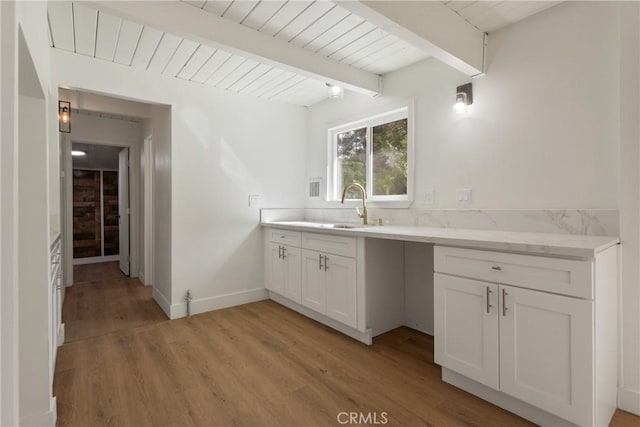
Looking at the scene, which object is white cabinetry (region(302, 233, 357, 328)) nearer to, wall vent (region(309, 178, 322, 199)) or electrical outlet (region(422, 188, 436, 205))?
electrical outlet (region(422, 188, 436, 205))

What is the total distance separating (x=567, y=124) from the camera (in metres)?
1.94

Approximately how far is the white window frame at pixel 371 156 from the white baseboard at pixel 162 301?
78.5 inches

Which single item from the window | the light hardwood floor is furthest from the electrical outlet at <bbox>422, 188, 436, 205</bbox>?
the light hardwood floor

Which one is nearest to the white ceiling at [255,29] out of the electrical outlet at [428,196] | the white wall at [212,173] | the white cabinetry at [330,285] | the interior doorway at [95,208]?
the white wall at [212,173]

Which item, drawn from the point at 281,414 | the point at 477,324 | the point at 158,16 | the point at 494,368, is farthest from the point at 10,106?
the point at 494,368

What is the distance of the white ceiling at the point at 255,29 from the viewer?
6.66 feet

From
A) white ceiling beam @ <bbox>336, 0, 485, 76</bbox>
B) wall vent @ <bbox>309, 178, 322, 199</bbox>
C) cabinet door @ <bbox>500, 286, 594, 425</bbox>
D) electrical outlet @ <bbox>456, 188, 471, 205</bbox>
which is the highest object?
white ceiling beam @ <bbox>336, 0, 485, 76</bbox>

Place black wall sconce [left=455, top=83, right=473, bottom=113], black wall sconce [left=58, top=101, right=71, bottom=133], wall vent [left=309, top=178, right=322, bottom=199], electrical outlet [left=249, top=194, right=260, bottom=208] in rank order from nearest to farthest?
1. black wall sconce [left=455, top=83, right=473, bottom=113]
2. black wall sconce [left=58, top=101, right=71, bottom=133]
3. electrical outlet [left=249, top=194, right=260, bottom=208]
4. wall vent [left=309, top=178, right=322, bottom=199]

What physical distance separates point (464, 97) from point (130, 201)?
15.3 feet

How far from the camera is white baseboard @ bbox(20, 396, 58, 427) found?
1466 millimetres

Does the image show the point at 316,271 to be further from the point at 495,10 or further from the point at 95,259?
the point at 95,259

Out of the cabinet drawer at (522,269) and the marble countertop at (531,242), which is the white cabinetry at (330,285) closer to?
the marble countertop at (531,242)

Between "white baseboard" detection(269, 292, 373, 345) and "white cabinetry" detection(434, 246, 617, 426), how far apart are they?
2.29 feet

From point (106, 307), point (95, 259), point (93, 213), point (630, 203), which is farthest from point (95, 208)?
point (630, 203)
